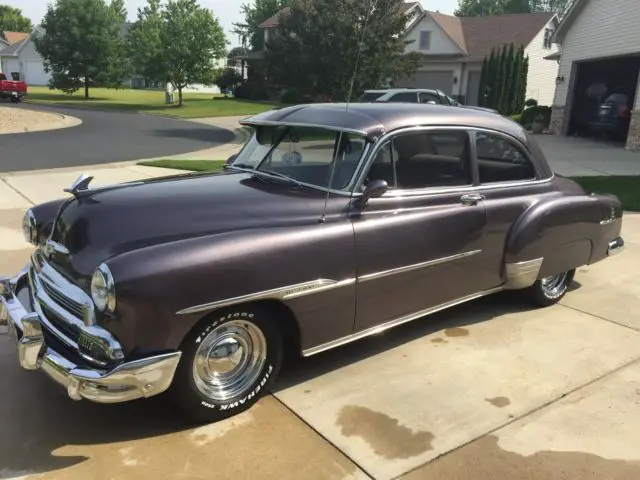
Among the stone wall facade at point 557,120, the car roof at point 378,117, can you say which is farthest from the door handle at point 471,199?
the stone wall facade at point 557,120

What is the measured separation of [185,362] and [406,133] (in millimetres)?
2036

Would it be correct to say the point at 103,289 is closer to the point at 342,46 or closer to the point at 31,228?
the point at 31,228

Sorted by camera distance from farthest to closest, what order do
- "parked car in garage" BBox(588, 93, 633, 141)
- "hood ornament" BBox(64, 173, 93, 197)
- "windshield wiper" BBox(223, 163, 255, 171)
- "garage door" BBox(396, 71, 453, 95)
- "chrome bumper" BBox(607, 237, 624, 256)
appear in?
"garage door" BBox(396, 71, 453, 95) < "parked car in garage" BBox(588, 93, 633, 141) < "chrome bumper" BBox(607, 237, 624, 256) < "windshield wiper" BBox(223, 163, 255, 171) < "hood ornament" BBox(64, 173, 93, 197)

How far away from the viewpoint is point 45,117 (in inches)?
899

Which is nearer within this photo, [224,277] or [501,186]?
[224,277]

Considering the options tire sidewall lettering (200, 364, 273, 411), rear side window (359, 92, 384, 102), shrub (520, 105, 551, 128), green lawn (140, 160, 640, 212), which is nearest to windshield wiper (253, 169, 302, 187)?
tire sidewall lettering (200, 364, 273, 411)

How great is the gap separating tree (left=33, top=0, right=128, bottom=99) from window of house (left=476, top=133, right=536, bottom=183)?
42986 mm

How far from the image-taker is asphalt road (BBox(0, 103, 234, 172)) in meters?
12.4

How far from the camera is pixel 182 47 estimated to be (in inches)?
1347

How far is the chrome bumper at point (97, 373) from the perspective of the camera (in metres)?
2.66

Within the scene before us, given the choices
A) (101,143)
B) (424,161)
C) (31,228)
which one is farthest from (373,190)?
(101,143)

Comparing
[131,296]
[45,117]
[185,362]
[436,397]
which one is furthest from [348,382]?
[45,117]

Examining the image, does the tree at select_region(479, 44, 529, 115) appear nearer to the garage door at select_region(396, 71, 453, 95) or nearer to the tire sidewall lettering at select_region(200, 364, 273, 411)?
the garage door at select_region(396, 71, 453, 95)

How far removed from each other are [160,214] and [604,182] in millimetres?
10233
